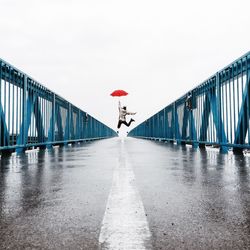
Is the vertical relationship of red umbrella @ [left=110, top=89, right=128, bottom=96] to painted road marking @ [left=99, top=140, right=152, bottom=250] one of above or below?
above

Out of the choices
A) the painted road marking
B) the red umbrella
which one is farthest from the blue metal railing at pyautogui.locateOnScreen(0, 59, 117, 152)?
the painted road marking

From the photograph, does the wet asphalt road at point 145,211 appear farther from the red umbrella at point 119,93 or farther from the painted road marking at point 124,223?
the red umbrella at point 119,93

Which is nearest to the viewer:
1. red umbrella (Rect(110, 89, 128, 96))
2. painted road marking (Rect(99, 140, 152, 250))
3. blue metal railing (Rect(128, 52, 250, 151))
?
painted road marking (Rect(99, 140, 152, 250))

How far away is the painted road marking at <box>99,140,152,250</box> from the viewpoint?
1852mm

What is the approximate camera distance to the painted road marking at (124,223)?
6.08ft

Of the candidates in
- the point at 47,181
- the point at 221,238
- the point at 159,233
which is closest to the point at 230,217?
the point at 221,238

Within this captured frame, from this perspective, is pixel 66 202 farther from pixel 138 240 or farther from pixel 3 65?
pixel 3 65

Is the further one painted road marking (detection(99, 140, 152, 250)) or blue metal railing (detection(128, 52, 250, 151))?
blue metal railing (detection(128, 52, 250, 151))

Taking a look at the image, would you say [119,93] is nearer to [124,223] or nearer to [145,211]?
[145,211]

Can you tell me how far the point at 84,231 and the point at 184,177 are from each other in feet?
9.74

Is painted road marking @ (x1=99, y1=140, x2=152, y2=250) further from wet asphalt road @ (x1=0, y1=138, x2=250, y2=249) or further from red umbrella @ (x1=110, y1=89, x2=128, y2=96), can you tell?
red umbrella @ (x1=110, y1=89, x2=128, y2=96)

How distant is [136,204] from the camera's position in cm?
293

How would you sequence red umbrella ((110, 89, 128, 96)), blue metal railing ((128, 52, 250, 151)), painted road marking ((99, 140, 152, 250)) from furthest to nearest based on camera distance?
1. red umbrella ((110, 89, 128, 96))
2. blue metal railing ((128, 52, 250, 151))
3. painted road marking ((99, 140, 152, 250))

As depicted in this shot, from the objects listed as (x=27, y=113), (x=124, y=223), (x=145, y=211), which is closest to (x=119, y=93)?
(x=27, y=113)
